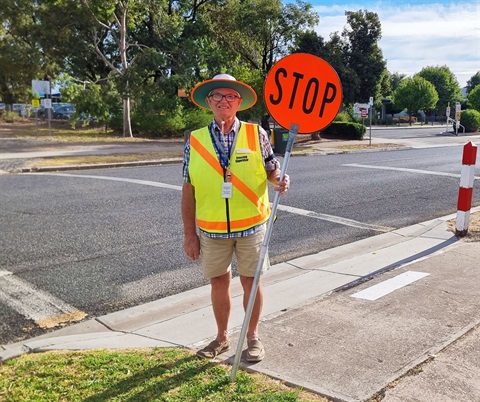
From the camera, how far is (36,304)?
15.8 feet

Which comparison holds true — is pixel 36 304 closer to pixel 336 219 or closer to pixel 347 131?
pixel 336 219

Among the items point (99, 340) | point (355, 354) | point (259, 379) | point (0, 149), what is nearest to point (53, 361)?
point (99, 340)

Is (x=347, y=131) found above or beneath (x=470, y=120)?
beneath

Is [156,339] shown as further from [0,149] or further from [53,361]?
[0,149]

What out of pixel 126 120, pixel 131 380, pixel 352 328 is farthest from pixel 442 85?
pixel 131 380

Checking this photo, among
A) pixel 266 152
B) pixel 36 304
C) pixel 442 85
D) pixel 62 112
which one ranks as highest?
pixel 442 85

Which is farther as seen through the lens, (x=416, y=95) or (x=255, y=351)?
(x=416, y=95)

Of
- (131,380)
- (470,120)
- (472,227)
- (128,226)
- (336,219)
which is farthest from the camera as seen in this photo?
(470,120)

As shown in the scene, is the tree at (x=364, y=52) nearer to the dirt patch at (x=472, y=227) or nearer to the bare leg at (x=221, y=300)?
the dirt patch at (x=472, y=227)

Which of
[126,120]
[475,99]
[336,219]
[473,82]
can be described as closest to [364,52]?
[126,120]

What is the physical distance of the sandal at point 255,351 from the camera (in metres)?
3.38

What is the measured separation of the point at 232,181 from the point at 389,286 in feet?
7.91

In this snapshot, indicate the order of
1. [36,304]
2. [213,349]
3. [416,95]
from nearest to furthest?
[213,349]
[36,304]
[416,95]

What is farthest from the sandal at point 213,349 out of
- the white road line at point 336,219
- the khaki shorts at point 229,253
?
the white road line at point 336,219
